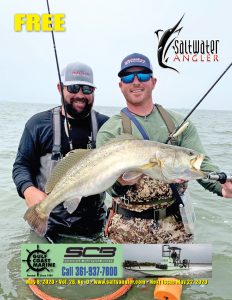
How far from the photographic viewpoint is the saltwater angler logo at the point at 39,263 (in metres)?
4.39

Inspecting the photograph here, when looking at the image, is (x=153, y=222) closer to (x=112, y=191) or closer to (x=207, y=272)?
(x=112, y=191)

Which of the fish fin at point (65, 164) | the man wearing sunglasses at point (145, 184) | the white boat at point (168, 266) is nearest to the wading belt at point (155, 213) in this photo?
the man wearing sunglasses at point (145, 184)

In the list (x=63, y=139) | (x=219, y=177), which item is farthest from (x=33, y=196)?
(x=219, y=177)

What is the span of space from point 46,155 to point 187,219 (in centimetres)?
219

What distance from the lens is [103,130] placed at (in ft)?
13.8

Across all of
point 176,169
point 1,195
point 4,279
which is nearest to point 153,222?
point 176,169

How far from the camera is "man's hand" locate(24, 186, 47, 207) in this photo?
4.40 metres

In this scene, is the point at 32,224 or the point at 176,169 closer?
the point at 176,169

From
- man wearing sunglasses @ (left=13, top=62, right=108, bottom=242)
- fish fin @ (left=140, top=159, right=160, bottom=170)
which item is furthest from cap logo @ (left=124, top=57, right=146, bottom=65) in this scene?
fish fin @ (left=140, top=159, right=160, bottom=170)

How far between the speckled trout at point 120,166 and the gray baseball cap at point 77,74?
52.5 inches

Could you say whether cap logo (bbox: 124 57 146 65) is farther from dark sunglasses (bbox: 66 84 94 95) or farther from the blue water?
the blue water

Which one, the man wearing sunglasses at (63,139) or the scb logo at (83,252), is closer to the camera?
the scb logo at (83,252)

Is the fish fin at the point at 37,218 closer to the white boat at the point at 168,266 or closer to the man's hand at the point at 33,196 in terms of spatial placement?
the man's hand at the point at 33,196

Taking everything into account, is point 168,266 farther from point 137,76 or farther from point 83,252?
point 137,76
